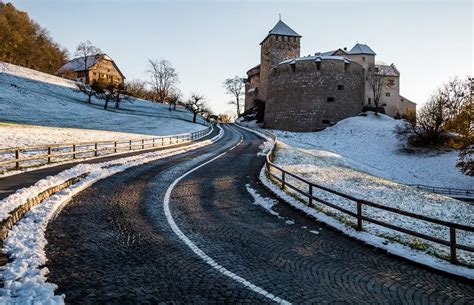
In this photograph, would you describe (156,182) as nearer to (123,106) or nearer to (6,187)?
(6,187)

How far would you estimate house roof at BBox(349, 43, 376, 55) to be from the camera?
67000 mm

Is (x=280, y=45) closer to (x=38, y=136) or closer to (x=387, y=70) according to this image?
(x=387, y=70)

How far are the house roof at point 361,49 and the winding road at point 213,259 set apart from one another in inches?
2501

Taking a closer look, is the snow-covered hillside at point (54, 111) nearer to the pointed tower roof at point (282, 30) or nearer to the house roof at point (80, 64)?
the house roof at point (80, 64)

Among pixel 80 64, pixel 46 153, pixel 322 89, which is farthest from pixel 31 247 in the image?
pixel 80 64

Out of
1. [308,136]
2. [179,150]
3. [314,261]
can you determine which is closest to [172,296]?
[314,261]

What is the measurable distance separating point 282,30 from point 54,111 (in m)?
51.6

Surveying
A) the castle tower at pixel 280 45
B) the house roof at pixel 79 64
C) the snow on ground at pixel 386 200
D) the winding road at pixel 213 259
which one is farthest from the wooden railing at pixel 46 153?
the house roof at pixel 79 64

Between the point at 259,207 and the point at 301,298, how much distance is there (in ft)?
20.3

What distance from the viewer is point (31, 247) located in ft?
22.5

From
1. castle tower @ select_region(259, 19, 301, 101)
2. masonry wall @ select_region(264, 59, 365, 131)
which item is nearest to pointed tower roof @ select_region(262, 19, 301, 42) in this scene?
castle tower @ select_region(259, 19, 301, 101)

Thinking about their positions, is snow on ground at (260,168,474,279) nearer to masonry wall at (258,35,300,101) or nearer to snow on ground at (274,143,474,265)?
snow on ground at (274,143,474,265)

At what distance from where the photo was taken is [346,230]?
9250 mm

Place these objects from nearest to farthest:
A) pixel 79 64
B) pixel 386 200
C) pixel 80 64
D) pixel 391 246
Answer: pixel 391 246 → pixel 386 200 → pixel 80 64 → pixel 79 64
